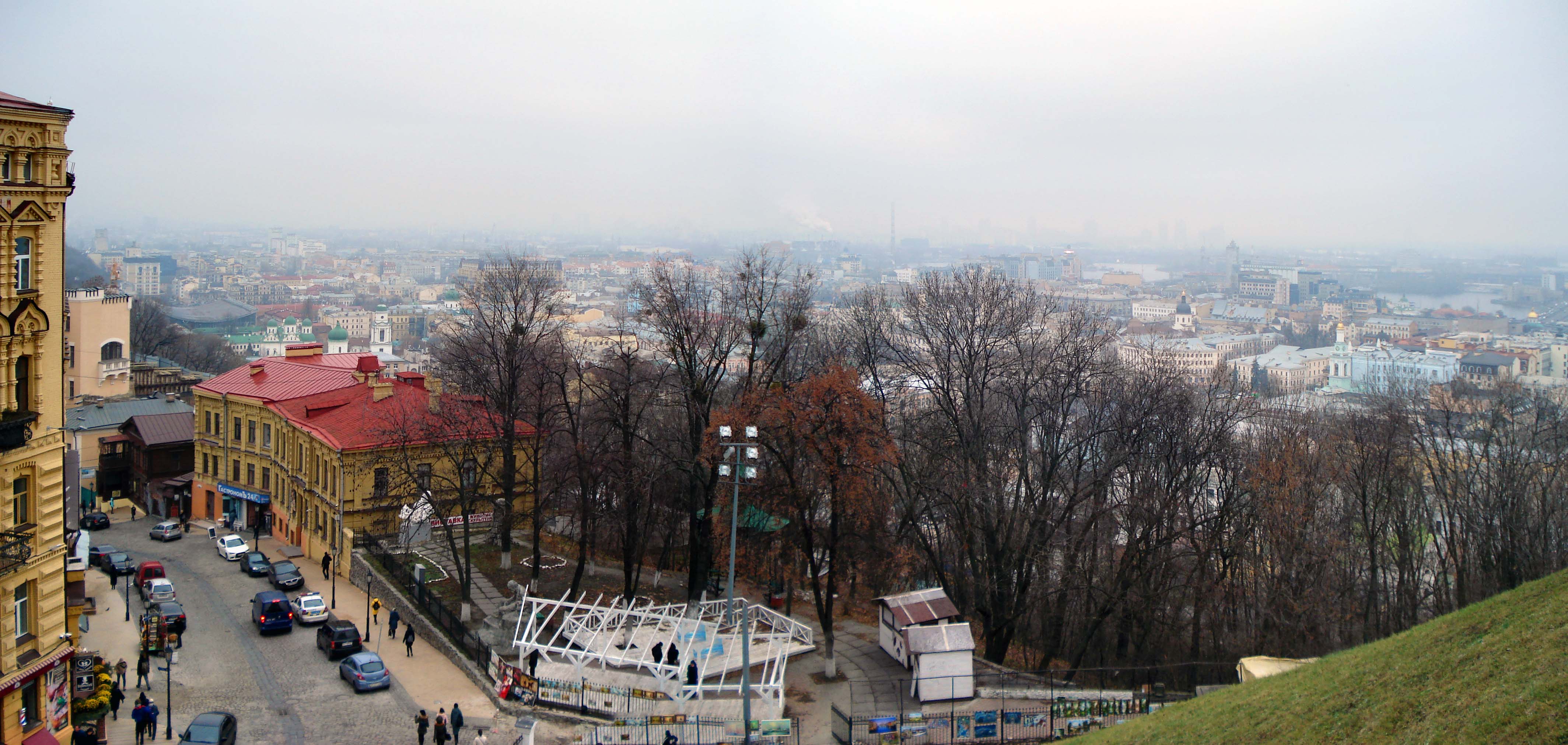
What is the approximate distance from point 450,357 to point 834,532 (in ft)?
82.3

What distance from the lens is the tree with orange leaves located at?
2055cm

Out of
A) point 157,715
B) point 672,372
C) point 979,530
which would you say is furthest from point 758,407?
point 157,715

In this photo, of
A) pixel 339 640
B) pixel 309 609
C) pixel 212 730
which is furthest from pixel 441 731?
pixel 309 609

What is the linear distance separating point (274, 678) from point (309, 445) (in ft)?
38.8

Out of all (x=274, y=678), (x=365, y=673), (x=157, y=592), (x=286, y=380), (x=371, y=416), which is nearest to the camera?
(x=365, y=673)

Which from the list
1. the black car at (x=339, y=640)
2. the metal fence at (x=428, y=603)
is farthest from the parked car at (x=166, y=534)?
the black car at (x=339, y=640)

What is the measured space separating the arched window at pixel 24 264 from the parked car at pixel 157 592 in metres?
12.5

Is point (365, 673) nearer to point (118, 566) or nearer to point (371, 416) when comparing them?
point (371, 416)

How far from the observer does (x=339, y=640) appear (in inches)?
869

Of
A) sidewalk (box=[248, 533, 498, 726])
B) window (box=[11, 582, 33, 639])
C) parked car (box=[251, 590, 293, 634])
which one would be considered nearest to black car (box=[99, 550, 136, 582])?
sidewalk (box=[248, 533, 498, 726])

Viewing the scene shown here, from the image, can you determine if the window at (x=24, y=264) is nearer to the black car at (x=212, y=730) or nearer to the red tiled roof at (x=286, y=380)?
the black car at (x=212, y=730)

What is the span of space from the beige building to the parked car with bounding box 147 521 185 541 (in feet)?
55.1

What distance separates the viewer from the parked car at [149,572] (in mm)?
27312

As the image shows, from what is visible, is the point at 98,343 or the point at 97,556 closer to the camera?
the point at 97,556
